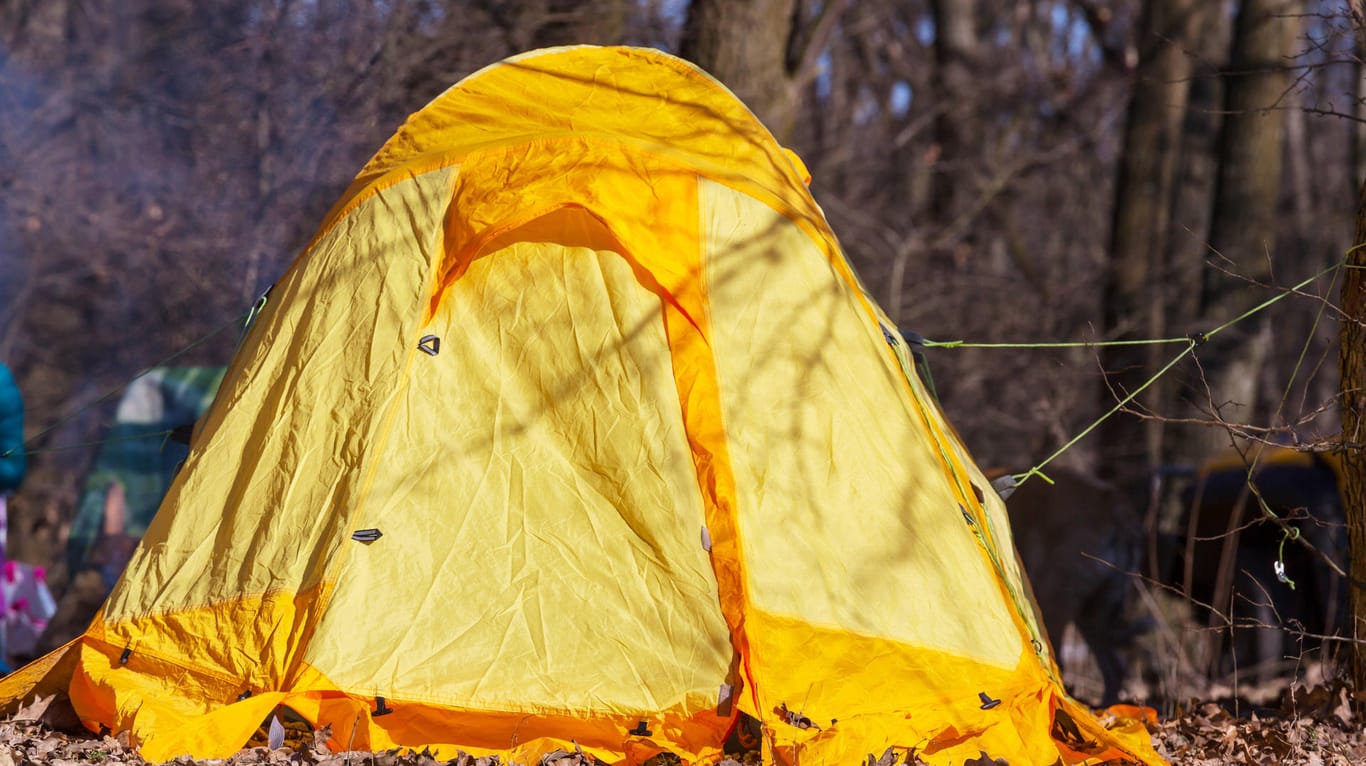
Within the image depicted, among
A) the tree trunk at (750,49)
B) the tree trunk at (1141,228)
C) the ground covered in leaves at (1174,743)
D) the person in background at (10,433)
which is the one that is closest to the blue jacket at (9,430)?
the person in background at (10,433)

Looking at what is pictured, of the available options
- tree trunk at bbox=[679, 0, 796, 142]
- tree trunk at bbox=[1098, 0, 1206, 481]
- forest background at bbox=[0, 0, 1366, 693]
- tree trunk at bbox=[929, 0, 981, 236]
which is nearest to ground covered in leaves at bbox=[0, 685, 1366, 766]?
forest background at bbox=[0, 0, 1366, 693]

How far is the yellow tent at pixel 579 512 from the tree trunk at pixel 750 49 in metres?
3.15

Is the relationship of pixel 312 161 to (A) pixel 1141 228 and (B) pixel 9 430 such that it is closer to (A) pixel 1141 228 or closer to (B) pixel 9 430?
(B) pixel 9 430

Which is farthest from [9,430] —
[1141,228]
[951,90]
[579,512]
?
[951,90]

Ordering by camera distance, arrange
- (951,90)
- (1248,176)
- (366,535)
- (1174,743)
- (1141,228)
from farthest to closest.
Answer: (951,90), (1141,228), (1248,176), (1174,743), (366,535)

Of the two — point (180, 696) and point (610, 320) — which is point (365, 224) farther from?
point (180, 696)

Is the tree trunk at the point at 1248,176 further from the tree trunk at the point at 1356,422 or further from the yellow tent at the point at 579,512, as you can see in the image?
the yellow tent at the point at 579,512

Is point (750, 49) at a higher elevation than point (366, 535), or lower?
higher

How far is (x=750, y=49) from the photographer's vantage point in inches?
315

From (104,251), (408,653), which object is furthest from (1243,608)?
(104,251)

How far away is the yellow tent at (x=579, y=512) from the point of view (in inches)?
164

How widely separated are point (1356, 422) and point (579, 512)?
2716 millimetres

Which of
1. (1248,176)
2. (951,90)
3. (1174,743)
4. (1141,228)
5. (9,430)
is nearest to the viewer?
(1174,743)

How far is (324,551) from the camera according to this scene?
14.3 feet
